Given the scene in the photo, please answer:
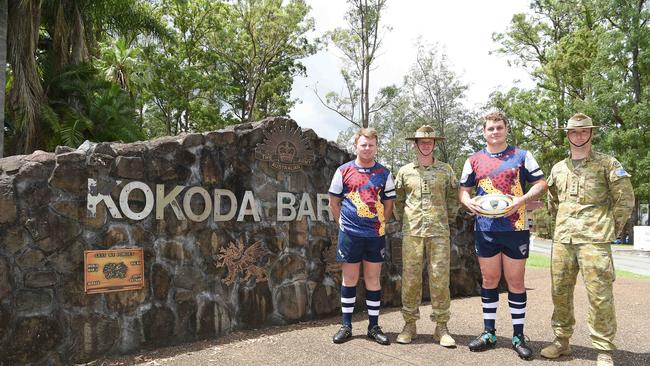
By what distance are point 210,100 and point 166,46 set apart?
300 cm

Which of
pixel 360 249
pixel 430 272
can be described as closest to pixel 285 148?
pixel 360 249

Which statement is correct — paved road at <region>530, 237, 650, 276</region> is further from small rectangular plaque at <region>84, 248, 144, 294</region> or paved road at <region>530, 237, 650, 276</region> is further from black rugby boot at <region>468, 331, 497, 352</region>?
→ small rectangular plaque at <region>84, 248, 144, 294</region>

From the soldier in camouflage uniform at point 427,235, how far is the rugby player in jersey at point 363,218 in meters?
0.21

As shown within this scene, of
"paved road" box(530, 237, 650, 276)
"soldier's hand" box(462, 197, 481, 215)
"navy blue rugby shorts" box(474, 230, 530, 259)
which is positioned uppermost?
"soldier's hand" box(462, 197, 481, 215)

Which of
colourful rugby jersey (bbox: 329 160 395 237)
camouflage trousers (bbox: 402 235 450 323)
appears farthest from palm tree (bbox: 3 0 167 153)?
camouflage trousers (bbox: 402 235 450 323)

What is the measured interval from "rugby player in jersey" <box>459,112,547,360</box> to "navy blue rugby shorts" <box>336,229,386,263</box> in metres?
0.83

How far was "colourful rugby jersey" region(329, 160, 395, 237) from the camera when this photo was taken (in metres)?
4.17

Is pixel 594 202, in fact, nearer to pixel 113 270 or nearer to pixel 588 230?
pixel 588 230

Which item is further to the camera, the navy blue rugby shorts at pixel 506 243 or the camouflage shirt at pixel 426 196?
the camouflage shirt at pixel 426 196

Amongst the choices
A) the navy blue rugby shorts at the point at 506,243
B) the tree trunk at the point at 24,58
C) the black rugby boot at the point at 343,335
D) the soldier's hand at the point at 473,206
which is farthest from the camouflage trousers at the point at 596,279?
the tree trunk at the point at 24,58

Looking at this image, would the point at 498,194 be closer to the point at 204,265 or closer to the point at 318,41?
the point at 204,265

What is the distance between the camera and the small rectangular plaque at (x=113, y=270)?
3809 millimetres

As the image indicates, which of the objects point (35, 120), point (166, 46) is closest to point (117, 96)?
point (35, 120)

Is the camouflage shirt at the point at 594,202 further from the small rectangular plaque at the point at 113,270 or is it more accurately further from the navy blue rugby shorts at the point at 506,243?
the small rectangular plaque at the point at 113,270
